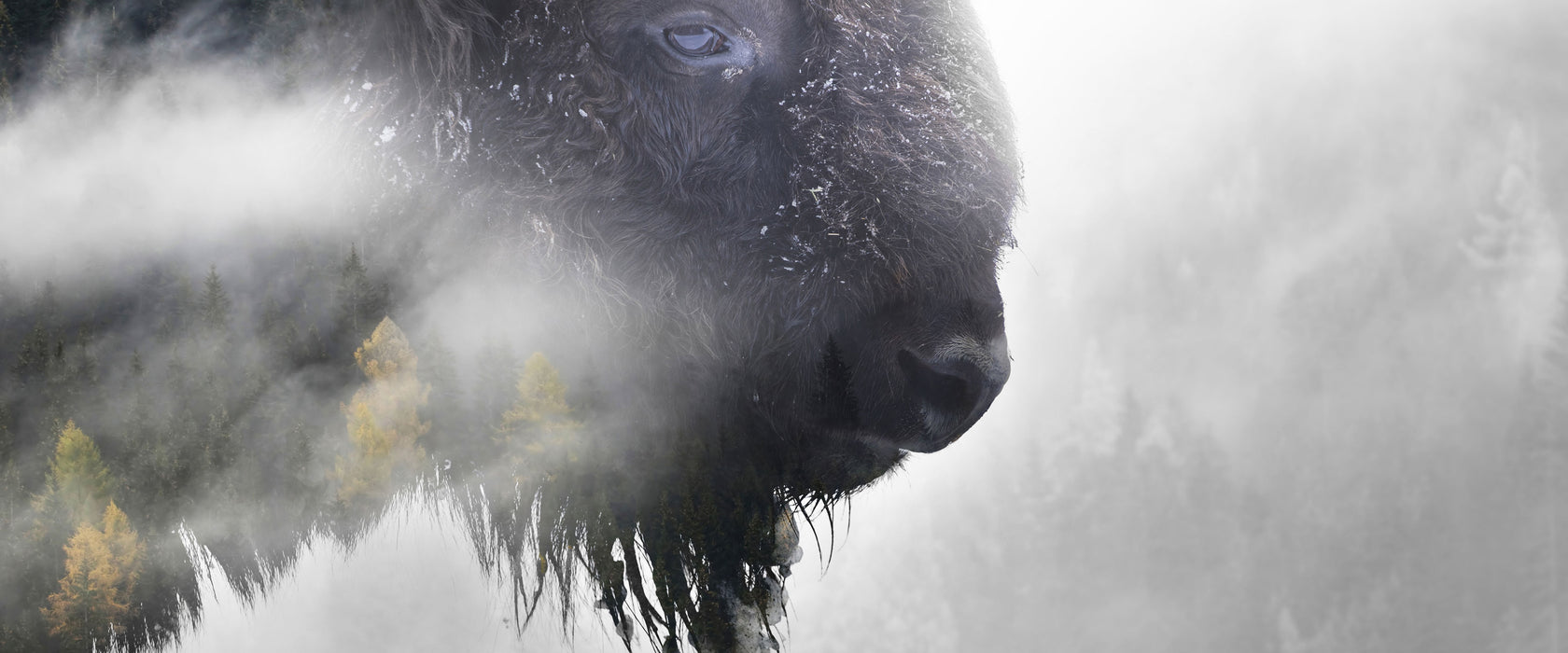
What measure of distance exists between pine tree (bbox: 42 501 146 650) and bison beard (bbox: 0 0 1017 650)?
317mm

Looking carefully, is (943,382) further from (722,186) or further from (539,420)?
(539,420)

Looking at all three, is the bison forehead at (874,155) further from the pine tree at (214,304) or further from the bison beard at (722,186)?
the pine tree at (214,304)

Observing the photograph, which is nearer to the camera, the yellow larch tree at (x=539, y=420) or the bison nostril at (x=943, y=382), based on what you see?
the bison nostril at (x=943, y=382)

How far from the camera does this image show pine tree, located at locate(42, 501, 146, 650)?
4.40ft

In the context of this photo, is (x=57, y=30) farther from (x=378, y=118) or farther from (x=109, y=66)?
(x=378, y=118)

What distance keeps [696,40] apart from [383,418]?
0.71m

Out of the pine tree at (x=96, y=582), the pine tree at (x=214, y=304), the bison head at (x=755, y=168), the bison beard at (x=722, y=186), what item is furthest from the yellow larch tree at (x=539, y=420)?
the pine tree at (x=96, y=582)

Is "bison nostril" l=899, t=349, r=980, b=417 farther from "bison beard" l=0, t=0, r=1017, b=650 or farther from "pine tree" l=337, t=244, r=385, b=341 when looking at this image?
"pine tree" l=337, t=244, r=385, b=341

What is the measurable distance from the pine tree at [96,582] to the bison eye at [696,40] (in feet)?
3.18

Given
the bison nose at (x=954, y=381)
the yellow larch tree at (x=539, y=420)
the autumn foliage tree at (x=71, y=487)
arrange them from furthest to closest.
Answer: the yellow larch tree at (x=539, y=420) → the bison nose at (x=954, y=381) → the autumn foliage tree at (x=71, y=487)

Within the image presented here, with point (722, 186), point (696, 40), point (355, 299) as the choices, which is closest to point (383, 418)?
point (355, 299)

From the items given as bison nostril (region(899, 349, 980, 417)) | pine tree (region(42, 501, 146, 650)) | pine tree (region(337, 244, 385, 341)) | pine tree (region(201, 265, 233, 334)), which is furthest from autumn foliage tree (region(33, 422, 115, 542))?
bison nostril (region(899, 349, 980, 417))

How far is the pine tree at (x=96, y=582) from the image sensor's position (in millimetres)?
1341

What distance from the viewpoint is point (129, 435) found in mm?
1365
